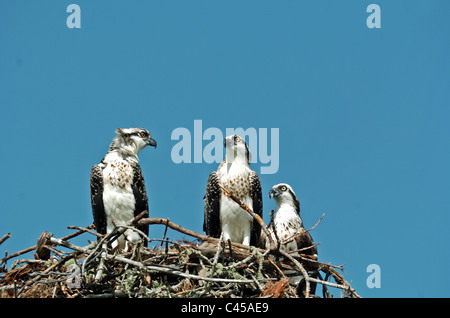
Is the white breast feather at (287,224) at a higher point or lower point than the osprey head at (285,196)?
lower

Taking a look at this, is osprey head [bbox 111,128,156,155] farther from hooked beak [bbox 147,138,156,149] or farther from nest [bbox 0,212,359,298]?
nest [bbox 0,212,359,298]

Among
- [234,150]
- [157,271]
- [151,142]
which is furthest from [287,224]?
[157,271]

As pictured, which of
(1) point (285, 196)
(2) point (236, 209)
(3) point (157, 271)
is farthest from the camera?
(1) point (285, 196)

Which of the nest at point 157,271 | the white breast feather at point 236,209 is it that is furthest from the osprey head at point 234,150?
the nest at point 157,271

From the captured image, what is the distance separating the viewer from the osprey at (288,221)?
11266 mm

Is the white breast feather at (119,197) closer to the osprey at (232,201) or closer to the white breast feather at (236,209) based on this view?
the osprey at (232,201)

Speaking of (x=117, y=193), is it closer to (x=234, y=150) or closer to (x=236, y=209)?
(x=236, y=209)

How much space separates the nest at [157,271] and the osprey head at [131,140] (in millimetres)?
2270

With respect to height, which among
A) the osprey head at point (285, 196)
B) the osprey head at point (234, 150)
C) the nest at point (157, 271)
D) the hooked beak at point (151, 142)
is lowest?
the nest at point (157, 271)

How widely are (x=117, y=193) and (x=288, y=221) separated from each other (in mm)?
2689

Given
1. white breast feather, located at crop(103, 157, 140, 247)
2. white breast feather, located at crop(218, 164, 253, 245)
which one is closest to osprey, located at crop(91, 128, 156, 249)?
white breast feather, located at crop(103, 157, 140, 247)

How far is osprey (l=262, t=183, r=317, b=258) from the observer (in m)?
11.3

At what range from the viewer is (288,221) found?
11.6 metres

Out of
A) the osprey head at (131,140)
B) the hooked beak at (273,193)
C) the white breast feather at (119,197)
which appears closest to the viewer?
the white breast feather at (119,197)
